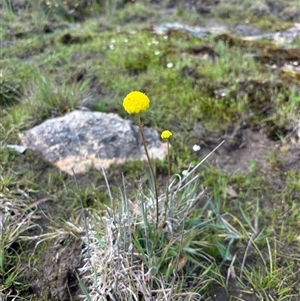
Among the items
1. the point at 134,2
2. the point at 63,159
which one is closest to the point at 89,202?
the point at 63,159

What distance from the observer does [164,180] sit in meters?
2.34

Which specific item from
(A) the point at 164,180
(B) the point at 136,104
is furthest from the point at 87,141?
(B) the point at 136,104

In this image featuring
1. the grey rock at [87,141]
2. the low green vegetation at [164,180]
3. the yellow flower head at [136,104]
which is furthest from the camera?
the grey rock at [87,141]

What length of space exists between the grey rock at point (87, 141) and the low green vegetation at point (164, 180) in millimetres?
80

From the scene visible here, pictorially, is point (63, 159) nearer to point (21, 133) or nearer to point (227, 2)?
point (21, 133)

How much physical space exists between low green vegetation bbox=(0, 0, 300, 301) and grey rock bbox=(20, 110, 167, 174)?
0.08m

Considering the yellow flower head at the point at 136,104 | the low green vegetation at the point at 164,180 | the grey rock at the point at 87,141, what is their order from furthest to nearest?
the grey rock at the point at 87,141
the low green vegetation at the point at 164,180
the yellow flower head at the point at 136,104

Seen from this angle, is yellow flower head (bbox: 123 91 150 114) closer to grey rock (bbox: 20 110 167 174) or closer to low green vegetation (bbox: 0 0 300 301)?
low green vegetation (bbox: 0 0 300 301)

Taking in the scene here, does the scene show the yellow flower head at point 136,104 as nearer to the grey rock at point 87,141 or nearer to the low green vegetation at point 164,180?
the low green vegetation at point 164,180

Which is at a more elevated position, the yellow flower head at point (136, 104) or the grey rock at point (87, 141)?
the yellow flower head at point (136, 104)

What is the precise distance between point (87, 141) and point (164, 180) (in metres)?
0.58

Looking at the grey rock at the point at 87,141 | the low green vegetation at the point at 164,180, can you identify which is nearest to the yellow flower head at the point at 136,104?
the low green vegetation at the point at 164,180

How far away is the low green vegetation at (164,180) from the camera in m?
1.72

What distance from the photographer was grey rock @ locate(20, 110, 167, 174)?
2.42m
